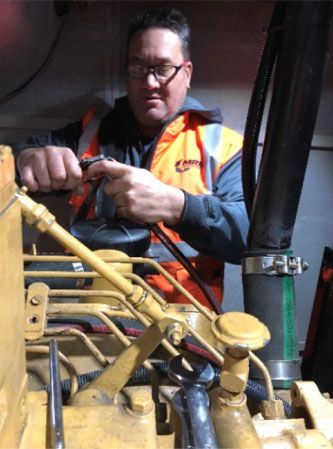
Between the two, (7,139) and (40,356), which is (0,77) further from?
(40,356)

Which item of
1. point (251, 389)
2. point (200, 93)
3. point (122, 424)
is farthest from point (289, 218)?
point (200, 93)

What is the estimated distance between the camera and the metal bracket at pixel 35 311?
0.61 m

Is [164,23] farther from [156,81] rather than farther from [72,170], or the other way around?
[72,170]

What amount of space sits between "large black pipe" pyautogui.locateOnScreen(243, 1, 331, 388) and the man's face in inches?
29.7

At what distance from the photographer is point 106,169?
95 centimetres

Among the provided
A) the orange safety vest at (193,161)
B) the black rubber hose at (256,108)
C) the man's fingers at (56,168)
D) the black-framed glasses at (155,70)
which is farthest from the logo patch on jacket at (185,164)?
the black rubber hose at (256,108)

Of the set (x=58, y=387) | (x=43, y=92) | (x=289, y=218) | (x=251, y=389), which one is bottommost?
(x=251, y=389)

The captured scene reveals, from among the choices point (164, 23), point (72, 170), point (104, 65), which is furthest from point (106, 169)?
point (104, 65)

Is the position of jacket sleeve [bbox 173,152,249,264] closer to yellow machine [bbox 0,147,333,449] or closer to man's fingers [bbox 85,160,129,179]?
man's fingers [bbox 85,160,129,179]

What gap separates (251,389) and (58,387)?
0.30 m

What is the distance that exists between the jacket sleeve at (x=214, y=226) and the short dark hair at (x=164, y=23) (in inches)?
21.2

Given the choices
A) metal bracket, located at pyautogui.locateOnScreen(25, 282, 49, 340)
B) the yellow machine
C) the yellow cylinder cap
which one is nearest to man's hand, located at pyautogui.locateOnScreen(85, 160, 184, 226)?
metal bracket, located at pyautogui.locateOnScreen(25, 282, 49, 340)

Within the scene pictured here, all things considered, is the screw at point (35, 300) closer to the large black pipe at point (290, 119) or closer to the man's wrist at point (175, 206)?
the large black pipe at point (290, 119)

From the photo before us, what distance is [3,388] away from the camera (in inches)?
13.9
